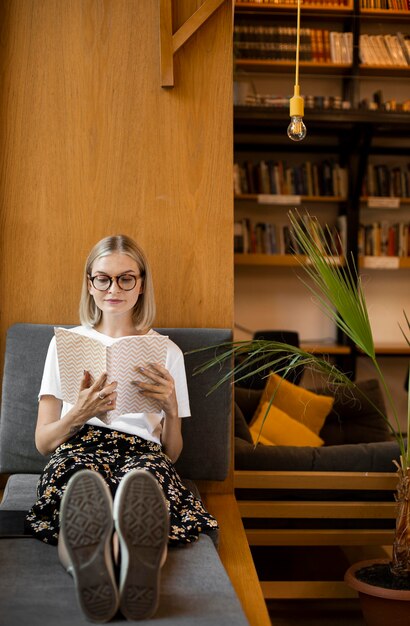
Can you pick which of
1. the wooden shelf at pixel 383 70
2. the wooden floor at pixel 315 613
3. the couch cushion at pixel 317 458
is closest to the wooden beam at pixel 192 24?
the couch cushion at pixel 317 458

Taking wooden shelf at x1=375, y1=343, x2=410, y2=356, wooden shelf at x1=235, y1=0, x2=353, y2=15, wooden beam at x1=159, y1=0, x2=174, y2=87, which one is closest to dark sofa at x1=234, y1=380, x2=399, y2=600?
wooden beam at x1=159, y1=0, x2=174, y2=87

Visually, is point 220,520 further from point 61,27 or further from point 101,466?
point 61,27

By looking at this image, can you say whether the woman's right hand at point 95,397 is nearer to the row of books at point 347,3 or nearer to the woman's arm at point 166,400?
the woman's arm at point 166,400

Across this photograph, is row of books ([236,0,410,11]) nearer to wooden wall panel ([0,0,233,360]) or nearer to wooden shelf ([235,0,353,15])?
wooden shelf ([235,0,353,15])

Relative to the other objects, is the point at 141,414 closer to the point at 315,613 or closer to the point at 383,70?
the point at 315,613

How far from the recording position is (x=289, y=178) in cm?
647

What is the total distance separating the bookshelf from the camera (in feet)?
18.9

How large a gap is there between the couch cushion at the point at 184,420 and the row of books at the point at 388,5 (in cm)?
394

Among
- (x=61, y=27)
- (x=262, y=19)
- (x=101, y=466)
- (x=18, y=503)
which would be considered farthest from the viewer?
(x=262, y=19)

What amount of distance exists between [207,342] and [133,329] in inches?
10.1

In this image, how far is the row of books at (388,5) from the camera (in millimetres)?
5528

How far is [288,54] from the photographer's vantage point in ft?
19.3

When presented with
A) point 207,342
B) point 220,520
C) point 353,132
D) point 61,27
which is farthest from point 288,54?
point 220,520

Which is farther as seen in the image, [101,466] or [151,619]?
[101,466]
